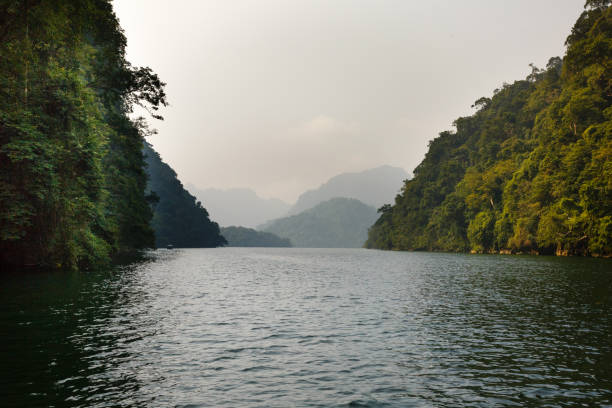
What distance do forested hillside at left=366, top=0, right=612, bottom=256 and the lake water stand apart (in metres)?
53.1

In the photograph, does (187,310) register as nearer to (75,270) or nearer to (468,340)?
(468,340)

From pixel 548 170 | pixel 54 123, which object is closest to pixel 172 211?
pixel 548 170

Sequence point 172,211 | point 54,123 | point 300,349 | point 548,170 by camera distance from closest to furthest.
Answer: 1. point 300,349
2. point 54,123
3. point 548,170
4. point 172,211

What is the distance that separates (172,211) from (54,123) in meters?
151

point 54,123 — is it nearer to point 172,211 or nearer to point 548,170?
point 548,170

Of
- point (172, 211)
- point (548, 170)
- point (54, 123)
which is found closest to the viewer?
point (54, 123)

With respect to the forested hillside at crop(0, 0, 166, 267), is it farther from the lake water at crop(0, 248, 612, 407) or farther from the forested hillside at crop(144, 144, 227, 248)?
the forested hillside at crop(144, 144, 227, 248)

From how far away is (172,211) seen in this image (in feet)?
592

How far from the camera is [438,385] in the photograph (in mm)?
11633

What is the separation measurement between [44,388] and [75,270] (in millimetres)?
34120

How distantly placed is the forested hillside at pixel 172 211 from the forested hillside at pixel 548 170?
103 metres

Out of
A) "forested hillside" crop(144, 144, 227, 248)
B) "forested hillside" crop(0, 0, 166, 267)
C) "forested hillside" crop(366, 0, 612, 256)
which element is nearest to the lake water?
"forested hillside" crop(0, 0, 166, 267)

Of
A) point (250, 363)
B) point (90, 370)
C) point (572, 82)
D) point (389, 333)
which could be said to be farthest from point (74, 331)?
point (572, 82)

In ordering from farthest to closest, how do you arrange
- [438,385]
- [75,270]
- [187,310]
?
[75,270] < [187,310] < [438,385]
